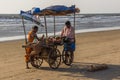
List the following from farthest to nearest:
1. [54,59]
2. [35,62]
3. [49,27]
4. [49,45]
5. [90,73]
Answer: [49,27], [35,62], [54,59], [49,45], [90,73]

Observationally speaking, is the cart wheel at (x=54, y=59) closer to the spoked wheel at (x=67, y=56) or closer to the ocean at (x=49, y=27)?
the spoked wheel at (x=67, y=56)

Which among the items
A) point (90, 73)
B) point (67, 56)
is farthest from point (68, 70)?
point (90, 73)

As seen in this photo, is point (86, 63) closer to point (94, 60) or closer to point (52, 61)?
point (94, 60)

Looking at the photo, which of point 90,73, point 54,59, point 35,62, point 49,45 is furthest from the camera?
point 35,62

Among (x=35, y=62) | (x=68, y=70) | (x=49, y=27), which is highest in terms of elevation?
(x=35, y=62)

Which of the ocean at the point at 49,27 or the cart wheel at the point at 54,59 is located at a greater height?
the cart wheel at the point at 54,59

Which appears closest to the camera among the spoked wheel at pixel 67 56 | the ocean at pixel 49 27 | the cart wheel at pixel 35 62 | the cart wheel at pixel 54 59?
the cart wheel at pixel 54 59

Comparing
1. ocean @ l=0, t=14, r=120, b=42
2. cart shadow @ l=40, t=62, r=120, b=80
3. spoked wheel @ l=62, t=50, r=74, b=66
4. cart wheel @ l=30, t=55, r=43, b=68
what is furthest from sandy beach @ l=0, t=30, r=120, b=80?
ocean @ l=0, t=14, r=120, b=42

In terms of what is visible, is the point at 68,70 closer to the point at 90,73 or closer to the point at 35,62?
the point at 90,73

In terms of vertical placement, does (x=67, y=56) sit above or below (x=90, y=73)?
above

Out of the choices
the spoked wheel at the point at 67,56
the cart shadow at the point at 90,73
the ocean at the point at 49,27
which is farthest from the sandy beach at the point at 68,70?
the ocean at the point at 49,27

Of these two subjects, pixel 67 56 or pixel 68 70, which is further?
pixel 67 56

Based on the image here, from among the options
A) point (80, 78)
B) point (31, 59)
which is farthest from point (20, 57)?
point (80, 78)

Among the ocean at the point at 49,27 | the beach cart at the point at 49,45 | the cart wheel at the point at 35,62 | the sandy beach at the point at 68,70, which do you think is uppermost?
the beach cart at the point at 49,45
